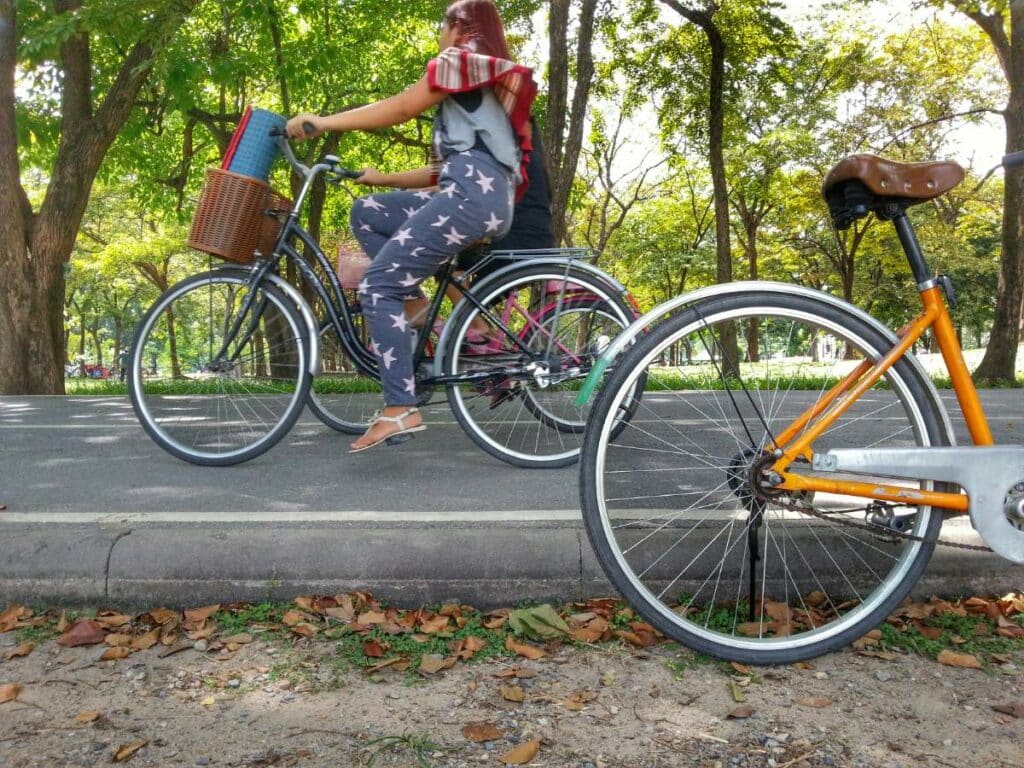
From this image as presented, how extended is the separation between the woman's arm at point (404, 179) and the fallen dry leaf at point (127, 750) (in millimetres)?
2927

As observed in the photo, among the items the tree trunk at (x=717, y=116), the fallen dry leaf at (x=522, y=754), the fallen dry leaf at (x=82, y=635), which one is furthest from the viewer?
the tree trunk at (x=717, y=116)

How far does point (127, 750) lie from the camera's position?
190 cm

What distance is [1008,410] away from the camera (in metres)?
6.78

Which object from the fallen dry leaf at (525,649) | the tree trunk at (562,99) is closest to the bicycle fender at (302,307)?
the fallen dry leaf at (525,649)

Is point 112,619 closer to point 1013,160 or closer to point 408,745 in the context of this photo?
point 408,745

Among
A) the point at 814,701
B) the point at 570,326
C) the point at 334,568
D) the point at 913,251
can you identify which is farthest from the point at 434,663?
the point at 570,326

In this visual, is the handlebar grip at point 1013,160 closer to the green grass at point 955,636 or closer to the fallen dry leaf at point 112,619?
the green grass at point 955,636

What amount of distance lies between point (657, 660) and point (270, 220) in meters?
2.82

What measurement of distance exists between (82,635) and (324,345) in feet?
6.71

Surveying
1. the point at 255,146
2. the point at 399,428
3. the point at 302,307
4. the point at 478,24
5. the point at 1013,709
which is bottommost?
the point at 1013,709

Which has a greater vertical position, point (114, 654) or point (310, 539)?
point (310, 539)

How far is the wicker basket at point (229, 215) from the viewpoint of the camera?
381 centimetres

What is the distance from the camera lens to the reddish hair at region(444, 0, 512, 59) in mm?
3588

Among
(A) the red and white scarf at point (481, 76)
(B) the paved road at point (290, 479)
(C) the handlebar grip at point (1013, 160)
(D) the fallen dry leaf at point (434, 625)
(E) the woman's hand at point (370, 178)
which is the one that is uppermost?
(A) the red and white scarf at point (481, 76)
